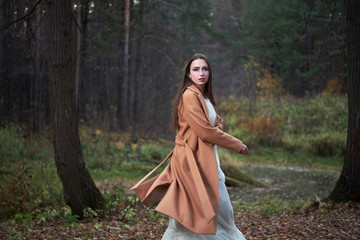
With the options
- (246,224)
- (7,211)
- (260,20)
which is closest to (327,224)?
(246,224)

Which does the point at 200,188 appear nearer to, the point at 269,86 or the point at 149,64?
the point at 149,64

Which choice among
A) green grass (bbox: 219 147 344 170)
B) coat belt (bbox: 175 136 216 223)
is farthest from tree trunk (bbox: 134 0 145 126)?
coat belt (bbox: 175 136 216 223)

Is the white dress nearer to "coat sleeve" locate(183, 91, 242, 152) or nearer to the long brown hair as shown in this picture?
"coat sleeve" locate(183, 91, 242, 152)

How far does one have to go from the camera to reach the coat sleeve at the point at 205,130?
3.94 metres

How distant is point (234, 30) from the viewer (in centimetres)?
4097

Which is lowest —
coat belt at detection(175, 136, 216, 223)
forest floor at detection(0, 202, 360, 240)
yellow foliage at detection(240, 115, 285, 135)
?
forest floor at detection(0, 202, 360, 240)

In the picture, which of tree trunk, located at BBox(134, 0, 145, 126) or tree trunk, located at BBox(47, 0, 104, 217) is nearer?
tree trunk, located at BBox(47, 0, 104, 217)

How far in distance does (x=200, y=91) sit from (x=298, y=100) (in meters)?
21.0

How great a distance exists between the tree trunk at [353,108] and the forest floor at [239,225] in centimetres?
31

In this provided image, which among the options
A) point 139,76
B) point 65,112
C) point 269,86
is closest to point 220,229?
point 65,112

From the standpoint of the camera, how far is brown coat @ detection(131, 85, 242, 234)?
12.5ft

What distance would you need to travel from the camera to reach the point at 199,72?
4.24m

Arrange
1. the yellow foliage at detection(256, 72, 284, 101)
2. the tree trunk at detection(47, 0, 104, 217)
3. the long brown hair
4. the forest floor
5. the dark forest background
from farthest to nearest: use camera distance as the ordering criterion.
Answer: the yellow foliage at detection(256, 72, 284, 101)
the dark forest background
the tree trunk at detection(47, 0, 104, 217)
the forest floor
the long brown hair

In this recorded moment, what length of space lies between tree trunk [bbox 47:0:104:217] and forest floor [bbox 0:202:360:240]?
450 millimetres
